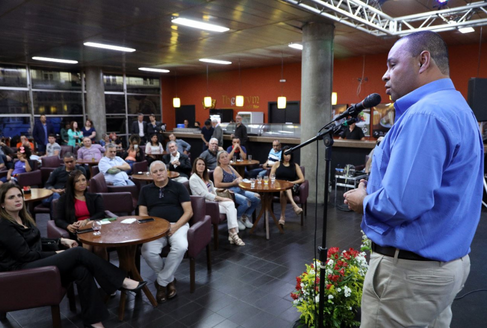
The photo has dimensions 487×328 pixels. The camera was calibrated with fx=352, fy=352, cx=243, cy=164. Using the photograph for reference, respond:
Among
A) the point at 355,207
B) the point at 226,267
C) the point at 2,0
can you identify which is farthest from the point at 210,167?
the point at 355,207

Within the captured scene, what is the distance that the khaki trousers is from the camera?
130 cm

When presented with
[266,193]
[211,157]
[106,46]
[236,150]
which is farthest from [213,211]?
[106,46]

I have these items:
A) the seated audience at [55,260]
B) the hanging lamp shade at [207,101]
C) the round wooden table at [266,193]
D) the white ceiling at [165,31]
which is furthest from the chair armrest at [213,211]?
the hanging lamp shade at [207,101]

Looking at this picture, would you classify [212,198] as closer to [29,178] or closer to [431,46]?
[29,178]

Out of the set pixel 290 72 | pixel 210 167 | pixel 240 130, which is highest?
pixel 290 72

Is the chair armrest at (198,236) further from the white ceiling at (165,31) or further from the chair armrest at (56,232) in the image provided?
the white ceiling at (165,31)

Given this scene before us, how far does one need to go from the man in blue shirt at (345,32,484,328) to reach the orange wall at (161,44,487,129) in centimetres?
916

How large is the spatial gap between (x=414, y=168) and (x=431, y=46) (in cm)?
48

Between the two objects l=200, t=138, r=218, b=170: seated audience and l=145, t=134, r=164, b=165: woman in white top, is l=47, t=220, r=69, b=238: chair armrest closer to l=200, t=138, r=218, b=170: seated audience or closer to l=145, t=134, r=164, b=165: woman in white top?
l=200, t=138, r=218, b=170: seated audience

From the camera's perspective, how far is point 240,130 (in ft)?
31.1

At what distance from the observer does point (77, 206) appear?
12.2ft

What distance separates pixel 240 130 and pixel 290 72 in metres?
4.40

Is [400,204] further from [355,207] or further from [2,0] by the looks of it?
[2,0]

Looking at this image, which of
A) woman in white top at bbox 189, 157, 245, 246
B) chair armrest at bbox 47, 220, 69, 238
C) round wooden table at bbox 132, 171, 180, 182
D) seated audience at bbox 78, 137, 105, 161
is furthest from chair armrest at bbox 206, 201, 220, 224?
seated audience at bbox 78, 137, 105, 161
